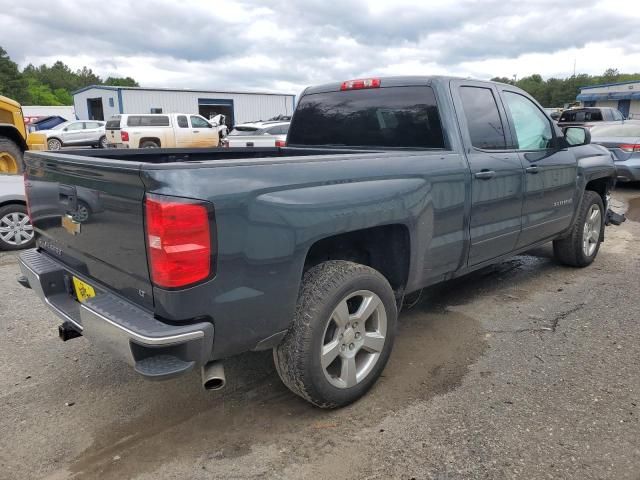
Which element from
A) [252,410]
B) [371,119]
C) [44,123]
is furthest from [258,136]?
[44,123]

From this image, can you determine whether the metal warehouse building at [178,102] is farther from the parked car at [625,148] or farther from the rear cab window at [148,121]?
the parked car at [625,148]

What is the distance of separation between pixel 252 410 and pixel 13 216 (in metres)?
4.90

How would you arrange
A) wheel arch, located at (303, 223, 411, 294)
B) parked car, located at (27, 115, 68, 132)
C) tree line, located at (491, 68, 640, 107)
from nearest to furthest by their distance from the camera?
wheel arch, located at (303, 223, 411, 294) → parked car, located at (27, 115, 68, 132) → tree line, located at (491, 68, 640, 107)

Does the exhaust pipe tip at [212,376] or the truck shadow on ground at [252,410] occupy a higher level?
the exhaust pipe tip at [212,376]

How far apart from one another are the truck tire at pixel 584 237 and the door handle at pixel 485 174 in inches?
82.3

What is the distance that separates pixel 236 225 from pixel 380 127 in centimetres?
203

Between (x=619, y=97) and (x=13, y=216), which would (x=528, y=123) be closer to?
(x=13, y=216)

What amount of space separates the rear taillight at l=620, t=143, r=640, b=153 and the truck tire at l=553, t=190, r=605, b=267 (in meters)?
6.62

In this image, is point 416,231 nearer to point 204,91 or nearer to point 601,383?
point 601,383

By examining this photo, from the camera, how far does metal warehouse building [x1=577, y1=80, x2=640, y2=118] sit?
3403cm

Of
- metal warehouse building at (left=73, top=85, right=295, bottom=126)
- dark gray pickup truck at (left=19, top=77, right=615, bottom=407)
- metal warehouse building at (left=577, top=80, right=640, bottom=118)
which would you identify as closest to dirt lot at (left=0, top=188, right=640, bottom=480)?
dark gray pickup truck at (left=19, top=77, right=615, bottom=407)

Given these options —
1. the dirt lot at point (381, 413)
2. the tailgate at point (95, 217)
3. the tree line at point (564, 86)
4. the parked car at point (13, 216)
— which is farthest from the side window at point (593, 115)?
the tree line at point (564, 86)

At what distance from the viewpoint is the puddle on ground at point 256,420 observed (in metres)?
2.60

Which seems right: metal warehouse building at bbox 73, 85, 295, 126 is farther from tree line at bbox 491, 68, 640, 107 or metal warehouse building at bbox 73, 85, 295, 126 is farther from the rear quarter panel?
tree line at bbox 491, 68, 640, 107
